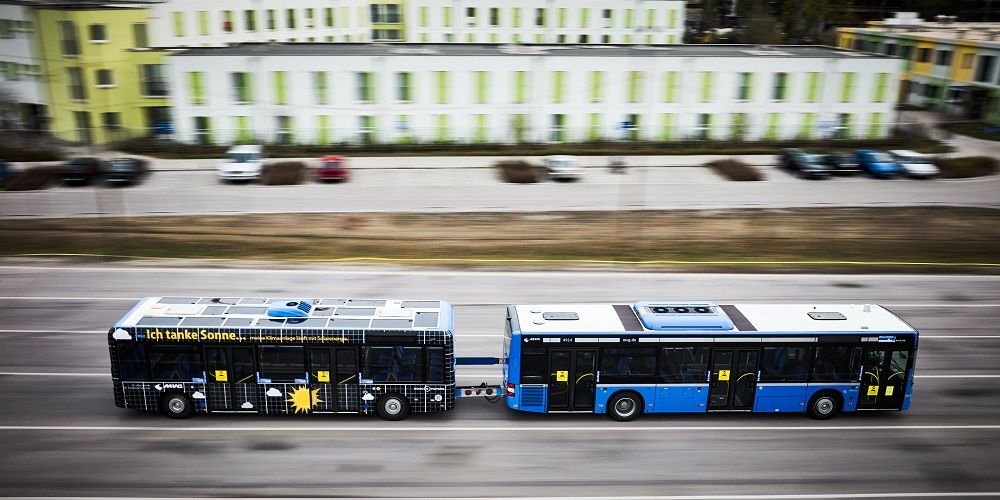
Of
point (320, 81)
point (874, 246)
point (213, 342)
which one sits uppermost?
point (320, 81)

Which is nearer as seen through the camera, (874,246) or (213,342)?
(213,342)

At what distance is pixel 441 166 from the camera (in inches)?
1895

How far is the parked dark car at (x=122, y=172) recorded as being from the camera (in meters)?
41.8

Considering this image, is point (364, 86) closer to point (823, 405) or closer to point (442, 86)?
point (442, 86)

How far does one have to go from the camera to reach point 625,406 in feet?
59.3

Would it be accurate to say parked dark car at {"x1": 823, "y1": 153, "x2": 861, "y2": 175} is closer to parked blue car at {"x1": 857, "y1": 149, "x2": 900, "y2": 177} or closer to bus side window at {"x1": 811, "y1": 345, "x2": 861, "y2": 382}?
parked blue car at {"x1": 857, "y1": 149, "x2": 900, "y2": 177}

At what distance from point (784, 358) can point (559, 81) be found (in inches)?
1551

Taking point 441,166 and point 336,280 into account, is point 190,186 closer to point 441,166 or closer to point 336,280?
point 441,166

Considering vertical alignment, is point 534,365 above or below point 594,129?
below

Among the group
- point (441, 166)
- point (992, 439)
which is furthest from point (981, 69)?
point (992, 439)

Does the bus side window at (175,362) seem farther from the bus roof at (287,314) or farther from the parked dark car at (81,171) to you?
the parked dark car at (81,171)

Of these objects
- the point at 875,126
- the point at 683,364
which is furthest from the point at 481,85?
the point at 683,364

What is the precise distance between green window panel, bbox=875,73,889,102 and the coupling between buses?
46065mm

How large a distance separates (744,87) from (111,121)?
47.5m
